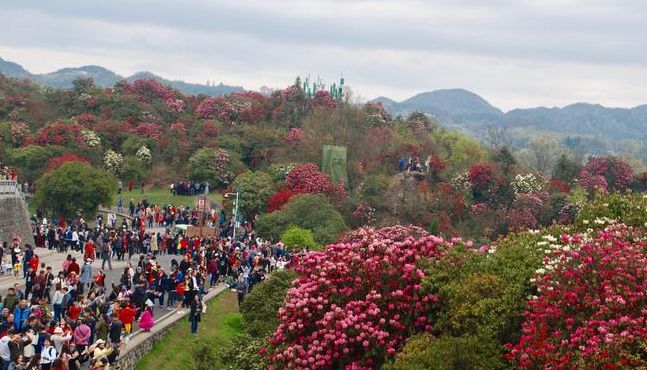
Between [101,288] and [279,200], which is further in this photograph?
[279,200]

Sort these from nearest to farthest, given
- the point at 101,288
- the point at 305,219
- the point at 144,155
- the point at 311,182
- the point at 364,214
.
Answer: the point at 101,288 < the point at 305,219 < the point at 364,214 < the point at 311,182 < the point at 144,155

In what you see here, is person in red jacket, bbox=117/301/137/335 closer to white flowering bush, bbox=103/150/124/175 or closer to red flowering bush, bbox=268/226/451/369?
red flowering bush, bbox=268/226/451/369

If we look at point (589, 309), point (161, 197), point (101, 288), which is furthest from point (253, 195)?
point (589, 309)

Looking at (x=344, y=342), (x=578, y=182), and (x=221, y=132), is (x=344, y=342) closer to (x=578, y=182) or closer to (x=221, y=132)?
(x=578, y=182)

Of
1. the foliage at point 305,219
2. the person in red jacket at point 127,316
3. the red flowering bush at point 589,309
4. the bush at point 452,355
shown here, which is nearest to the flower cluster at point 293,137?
the foliage at point 305,219

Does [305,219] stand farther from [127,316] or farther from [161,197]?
[127,316]

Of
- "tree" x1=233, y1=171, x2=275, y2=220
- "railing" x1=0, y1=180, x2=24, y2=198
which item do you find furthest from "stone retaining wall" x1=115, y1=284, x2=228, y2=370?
"tree" x1=233, y1=171, x2=275, y2=220

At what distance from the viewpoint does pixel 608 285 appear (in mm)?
13508

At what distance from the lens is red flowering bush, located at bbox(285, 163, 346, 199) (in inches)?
1984

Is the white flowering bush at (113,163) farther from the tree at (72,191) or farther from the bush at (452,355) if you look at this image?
the bush at (452,355)

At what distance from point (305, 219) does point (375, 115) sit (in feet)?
96.8

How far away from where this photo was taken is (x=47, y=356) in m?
14.9

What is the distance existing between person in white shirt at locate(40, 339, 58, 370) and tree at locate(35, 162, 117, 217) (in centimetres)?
3127

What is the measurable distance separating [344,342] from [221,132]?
5436 centimetres
